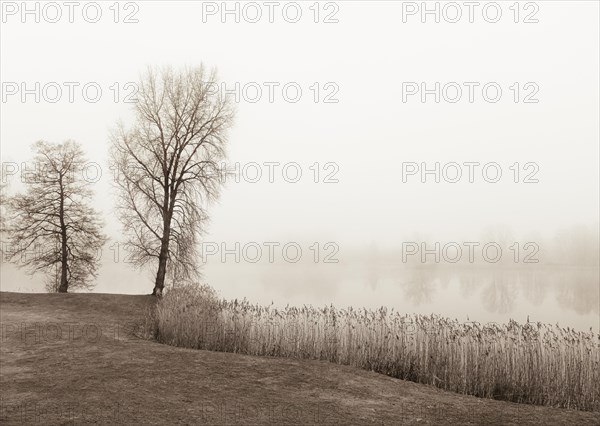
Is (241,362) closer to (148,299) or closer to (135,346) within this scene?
(135,346)

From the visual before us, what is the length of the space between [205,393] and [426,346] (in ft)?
18.8

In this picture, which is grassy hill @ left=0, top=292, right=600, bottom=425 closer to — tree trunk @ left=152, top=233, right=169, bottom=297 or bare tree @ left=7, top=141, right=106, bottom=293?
tree trunk @ left=152, top=233, right=169, bottom=297

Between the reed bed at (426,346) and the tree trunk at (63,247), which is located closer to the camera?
the reed bed at (426,346)

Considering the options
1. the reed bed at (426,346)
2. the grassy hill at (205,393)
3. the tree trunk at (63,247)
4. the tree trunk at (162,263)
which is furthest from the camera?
the tree trunk at (63,247)

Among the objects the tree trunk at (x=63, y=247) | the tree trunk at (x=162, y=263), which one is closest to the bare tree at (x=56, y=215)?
the tree trunk at (x=63, y=247)

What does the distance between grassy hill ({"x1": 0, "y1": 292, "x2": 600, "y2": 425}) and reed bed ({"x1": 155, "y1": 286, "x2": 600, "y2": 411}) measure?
3.61ft

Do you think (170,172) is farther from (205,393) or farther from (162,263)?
(205,393)

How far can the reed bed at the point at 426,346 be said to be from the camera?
978 centimetres

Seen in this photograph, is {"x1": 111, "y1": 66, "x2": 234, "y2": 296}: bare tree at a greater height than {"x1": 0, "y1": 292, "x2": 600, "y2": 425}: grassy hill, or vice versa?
{"x1": 111, "y1": 66, "x2": 234, "y2": 296}: bare tree

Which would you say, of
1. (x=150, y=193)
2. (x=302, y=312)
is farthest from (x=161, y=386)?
(x=150, y=193)

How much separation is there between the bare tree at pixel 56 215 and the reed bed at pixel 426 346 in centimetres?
1470

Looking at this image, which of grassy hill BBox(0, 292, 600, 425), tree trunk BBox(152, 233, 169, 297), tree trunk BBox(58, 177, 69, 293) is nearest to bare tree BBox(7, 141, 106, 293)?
tree trunk BBox(58, 177, 69, 293)

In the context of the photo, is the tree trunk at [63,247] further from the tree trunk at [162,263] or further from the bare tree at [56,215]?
the tree trunk at [162,263]

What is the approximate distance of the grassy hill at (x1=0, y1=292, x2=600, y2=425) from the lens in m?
7.57
